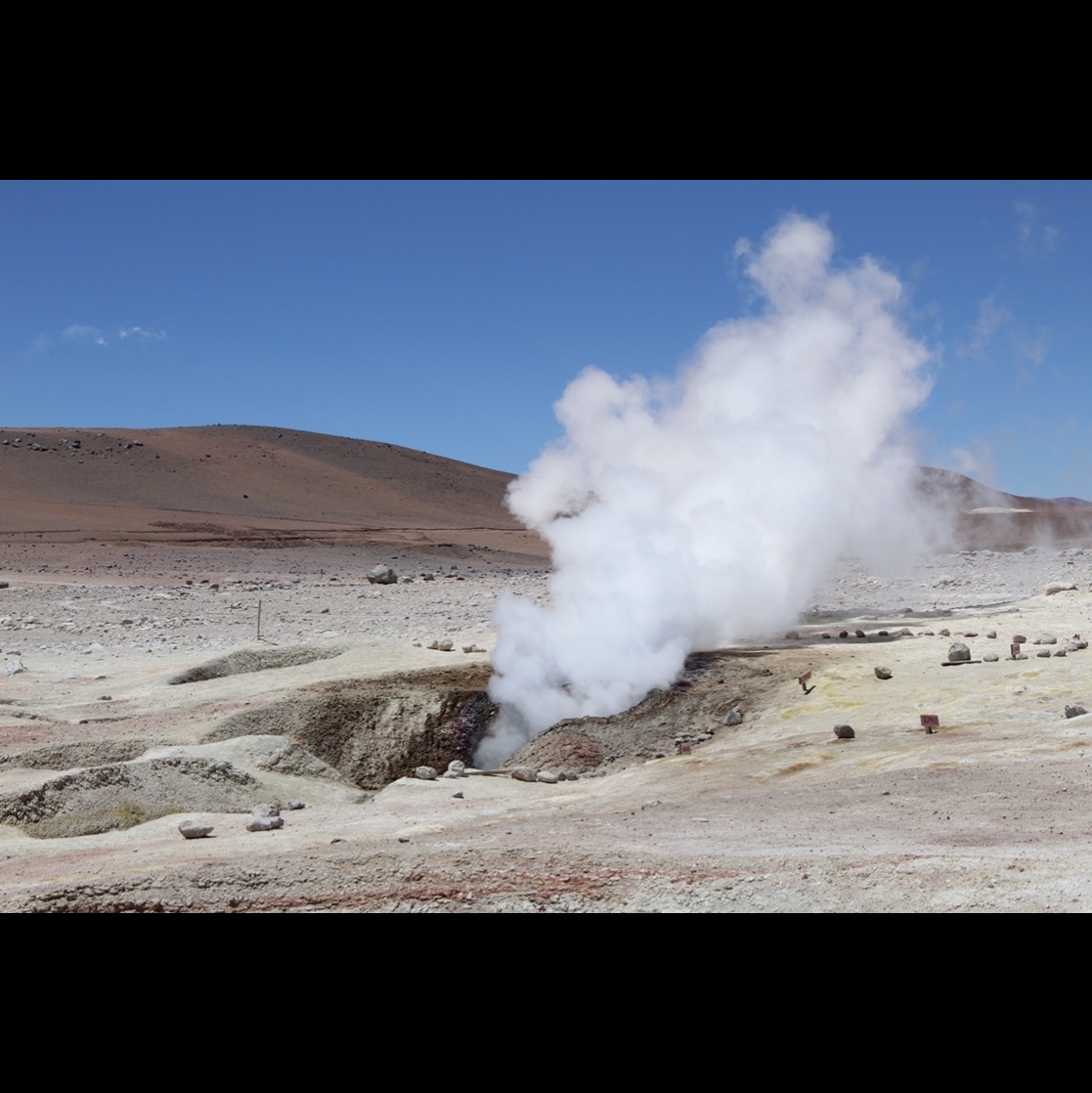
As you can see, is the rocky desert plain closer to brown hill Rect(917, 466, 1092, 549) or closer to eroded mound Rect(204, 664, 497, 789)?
eroded mound Rect(204, 664, 497, 789)

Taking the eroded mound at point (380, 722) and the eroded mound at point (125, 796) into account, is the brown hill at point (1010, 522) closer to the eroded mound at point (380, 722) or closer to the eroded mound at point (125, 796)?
the eroded mound at point (380, 722)

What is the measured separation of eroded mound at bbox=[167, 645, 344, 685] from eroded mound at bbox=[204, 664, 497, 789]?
196 cm

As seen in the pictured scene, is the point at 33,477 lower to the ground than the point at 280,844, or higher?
higher

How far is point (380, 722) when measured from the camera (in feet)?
43.3

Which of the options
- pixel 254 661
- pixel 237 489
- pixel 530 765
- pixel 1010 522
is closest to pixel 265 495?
pixel 237 489

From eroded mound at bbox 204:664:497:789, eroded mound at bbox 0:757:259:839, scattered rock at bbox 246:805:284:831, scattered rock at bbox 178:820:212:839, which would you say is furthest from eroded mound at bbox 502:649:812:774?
scattered rock at bbox 178:820:212:839

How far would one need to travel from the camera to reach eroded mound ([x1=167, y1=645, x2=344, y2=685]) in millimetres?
15352

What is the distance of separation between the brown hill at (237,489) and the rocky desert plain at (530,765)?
33.8 metres
